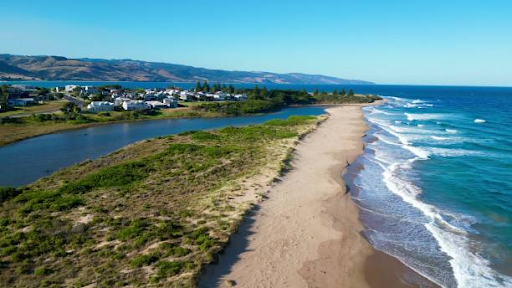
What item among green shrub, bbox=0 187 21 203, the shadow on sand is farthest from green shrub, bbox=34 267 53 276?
green shrub, bbox=0 187 21 203

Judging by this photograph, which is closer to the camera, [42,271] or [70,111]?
[42,271]

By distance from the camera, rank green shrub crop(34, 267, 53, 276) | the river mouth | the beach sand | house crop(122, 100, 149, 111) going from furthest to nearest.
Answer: house crop(122, 100, 149, 111)
the river mouth
the beach sand
green shrub crop(34, 267, 53, 276)

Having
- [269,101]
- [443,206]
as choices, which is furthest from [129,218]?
[269,101]

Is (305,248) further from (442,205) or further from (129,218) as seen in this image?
(442,205)

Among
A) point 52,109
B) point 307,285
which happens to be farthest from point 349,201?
point 52,109

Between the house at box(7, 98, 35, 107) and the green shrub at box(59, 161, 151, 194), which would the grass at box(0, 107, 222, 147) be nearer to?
the house at box(7, 98, 35, 107)

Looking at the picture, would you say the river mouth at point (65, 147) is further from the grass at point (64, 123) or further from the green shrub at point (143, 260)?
the green shrub at point (143, 260)
